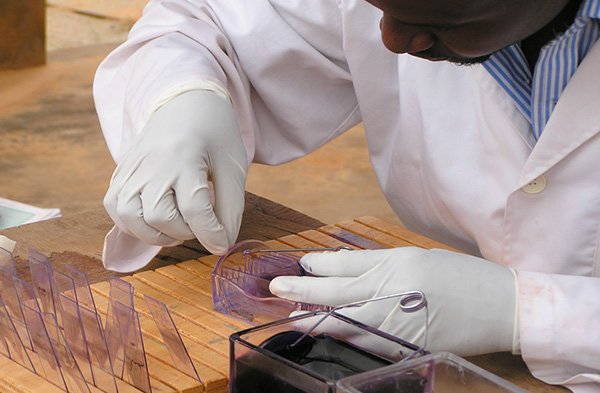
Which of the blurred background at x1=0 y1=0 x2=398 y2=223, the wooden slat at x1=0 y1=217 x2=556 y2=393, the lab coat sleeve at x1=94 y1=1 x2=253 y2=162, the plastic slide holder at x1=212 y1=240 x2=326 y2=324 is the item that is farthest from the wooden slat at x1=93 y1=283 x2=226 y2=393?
the blurred background at x1=0 y1=0 x2=398 y2=223

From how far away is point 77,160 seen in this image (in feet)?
14.9

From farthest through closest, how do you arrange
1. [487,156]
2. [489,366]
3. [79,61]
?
[79,61] < [487,156] < [489,366]

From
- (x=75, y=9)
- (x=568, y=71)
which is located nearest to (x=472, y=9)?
(x=568, y=71)

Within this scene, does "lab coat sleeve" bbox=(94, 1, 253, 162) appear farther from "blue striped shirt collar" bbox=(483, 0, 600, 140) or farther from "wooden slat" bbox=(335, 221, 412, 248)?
"blue striped shirt collar" bbox=(483, 0, 600, 140)

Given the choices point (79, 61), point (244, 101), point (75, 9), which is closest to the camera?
point (244, 101)

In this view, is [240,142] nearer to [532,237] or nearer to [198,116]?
[198,116]

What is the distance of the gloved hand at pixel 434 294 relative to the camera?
1229mm

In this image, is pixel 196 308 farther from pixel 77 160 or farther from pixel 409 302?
pixel 77 160

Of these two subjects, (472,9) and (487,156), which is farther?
(487,156)

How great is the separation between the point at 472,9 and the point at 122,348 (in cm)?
54

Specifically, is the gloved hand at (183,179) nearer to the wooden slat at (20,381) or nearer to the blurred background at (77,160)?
the wooden slat at (20,381)

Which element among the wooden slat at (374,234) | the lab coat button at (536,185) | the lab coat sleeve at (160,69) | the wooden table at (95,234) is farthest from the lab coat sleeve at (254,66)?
the lab coat button at (536,185)

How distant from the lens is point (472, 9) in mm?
1165

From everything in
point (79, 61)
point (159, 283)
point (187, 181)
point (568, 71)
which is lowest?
point (79, 61)
